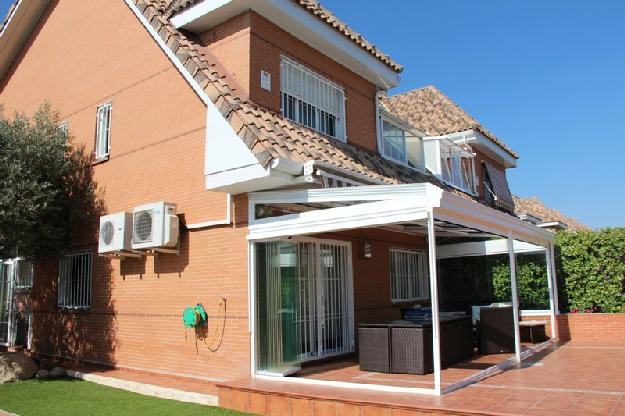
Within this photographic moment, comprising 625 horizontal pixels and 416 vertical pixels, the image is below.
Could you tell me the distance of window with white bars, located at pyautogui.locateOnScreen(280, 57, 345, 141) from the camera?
38.1 feet

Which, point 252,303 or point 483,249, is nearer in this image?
point 252,303

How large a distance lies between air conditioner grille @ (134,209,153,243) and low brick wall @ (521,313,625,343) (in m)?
10.5

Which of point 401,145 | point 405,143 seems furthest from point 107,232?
point 405,143

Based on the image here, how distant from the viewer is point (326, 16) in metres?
12.1

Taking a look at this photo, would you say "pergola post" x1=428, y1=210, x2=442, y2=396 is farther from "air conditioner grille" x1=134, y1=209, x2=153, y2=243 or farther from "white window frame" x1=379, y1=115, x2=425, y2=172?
"white window frame" x1=379, y1=115, x2=425, y2=172

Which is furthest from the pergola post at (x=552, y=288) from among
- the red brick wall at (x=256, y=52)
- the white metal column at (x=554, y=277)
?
the red brick wall at (x=256, y=52)

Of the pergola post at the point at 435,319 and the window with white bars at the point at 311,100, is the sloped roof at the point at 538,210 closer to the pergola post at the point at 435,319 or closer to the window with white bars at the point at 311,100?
the window with white bars at the point at 311,100

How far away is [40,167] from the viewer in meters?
12.2

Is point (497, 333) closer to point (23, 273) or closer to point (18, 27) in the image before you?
point (23, 273)

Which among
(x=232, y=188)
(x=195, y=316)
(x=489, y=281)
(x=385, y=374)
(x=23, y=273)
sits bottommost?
(x=385, y=374)

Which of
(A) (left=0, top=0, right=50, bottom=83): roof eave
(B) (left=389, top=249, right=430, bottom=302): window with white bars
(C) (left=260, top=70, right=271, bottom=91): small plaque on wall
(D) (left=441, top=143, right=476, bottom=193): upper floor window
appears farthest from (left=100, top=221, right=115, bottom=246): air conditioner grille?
(D) (left=441, top=143, right=476, bottom=193): upper floor window

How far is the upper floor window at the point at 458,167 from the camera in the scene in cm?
1817

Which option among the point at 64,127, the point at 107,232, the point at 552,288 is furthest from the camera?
the point at 64,127

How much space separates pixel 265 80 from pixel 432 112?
12.5m
